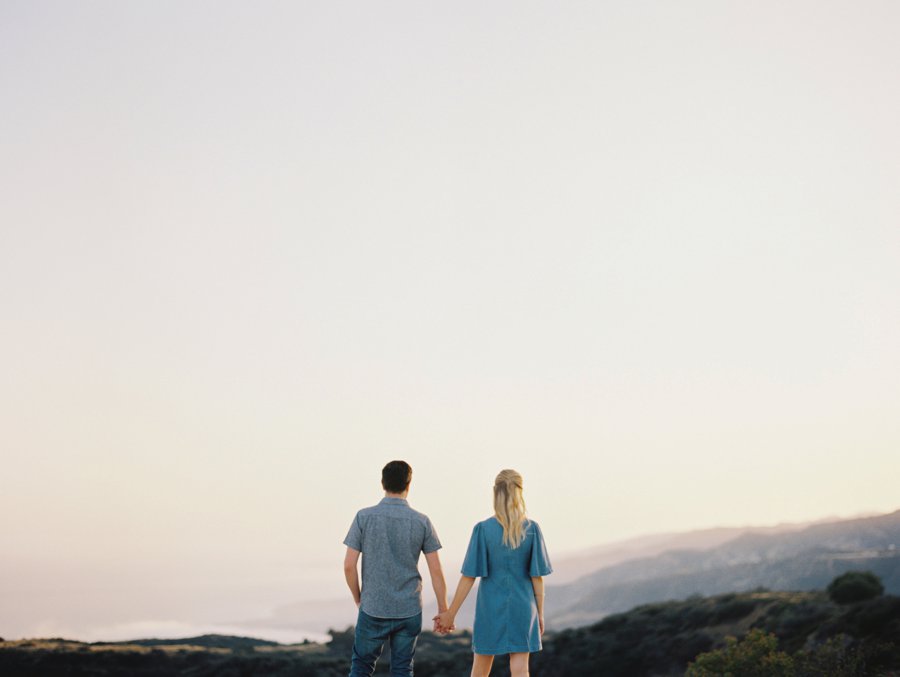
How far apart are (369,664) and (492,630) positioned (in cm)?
122

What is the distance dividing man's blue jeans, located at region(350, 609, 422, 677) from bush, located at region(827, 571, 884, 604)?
24.7m

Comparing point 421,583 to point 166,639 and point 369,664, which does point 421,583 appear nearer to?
point 369,664

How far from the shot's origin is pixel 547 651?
39344mm

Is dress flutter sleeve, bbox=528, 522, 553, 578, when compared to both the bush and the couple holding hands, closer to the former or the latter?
the couple holding hands

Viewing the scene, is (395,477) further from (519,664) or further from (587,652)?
(587,652)

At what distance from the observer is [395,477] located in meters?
8.54

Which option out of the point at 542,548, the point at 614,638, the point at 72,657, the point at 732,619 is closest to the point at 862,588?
the point at 732,619

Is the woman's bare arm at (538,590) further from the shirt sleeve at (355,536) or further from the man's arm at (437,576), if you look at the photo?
the shirt sleeve at (355,536)

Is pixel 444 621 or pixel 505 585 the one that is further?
Result: pixel 505 585

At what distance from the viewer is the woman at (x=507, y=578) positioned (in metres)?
8.68

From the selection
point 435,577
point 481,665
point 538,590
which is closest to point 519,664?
point 481,665

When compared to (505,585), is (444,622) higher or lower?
lower

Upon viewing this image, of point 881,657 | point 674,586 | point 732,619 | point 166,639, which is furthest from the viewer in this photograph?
point 674,586

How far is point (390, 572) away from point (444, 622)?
80cm
